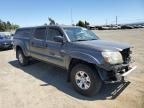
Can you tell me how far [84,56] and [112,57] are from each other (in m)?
0.72

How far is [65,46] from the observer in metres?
5.60

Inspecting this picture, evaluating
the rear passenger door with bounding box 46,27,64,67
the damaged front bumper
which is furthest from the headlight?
the rear passenger door with bounding box 46,27,64,67

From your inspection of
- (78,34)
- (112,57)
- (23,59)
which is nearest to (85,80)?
(112,57)

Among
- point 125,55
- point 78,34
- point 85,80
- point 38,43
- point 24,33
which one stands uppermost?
point 24,33

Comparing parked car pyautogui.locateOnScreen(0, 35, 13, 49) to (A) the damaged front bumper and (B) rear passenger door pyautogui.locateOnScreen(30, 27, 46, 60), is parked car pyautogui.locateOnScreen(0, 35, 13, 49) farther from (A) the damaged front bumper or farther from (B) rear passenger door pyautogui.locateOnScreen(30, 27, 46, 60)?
(A) the damaged front bumper

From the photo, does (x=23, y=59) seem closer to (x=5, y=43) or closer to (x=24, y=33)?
(x=24, y=33)

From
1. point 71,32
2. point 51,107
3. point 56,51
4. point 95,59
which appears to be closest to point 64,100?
point 51,107

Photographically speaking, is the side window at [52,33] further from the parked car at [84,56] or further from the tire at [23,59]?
the tire at [23,59]

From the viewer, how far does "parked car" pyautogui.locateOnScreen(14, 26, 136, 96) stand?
15.2 ft

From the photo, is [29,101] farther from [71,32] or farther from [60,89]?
[71,32]

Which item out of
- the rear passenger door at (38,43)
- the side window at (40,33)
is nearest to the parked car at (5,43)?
the rear passenger door at (38,43)

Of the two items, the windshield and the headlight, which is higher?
the windshield

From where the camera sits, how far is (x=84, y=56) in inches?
192

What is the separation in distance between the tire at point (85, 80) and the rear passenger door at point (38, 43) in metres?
1.98
